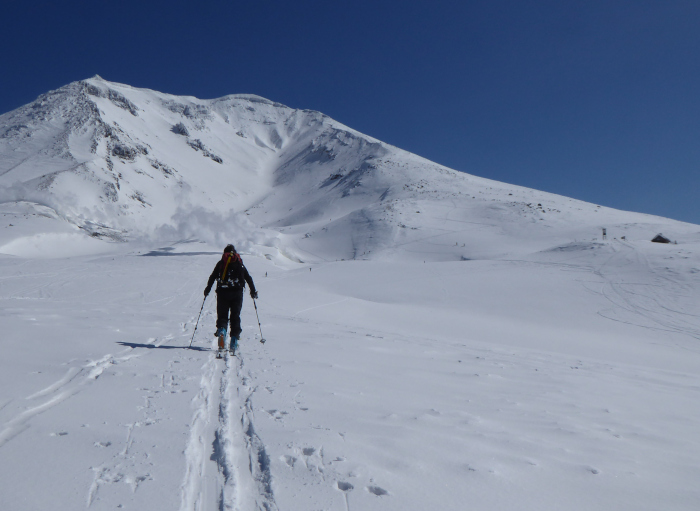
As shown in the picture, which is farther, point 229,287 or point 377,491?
point 229,287

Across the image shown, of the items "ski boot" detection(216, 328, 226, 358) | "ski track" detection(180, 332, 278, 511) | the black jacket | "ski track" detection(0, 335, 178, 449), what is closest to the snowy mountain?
the black jacket

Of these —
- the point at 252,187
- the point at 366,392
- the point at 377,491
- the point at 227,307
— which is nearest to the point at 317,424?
the point at 377,491

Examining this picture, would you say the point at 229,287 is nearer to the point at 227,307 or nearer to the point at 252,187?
the point at 227,307

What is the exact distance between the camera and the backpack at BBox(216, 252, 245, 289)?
25.4 feet

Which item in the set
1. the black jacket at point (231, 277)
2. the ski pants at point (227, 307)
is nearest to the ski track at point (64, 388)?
the ski pants at point (227, 307)

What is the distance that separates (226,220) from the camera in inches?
2071

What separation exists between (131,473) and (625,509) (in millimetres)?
3211

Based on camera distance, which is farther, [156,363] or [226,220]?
[226,220]

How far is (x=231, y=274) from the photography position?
7777mm

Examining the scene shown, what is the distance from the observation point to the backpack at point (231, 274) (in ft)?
25.4

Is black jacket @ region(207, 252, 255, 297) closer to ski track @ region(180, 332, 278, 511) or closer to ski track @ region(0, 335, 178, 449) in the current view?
ski track @ region(0, 335, 178, 449)

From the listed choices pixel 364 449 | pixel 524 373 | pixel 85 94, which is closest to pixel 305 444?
pixel 364 449

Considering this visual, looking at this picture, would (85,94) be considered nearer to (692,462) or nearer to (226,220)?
(226,220)

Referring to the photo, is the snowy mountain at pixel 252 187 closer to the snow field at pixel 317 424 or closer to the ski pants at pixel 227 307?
the ski pants at pixel 227 307
